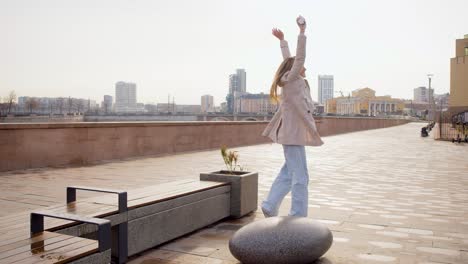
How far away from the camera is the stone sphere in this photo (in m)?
3.81

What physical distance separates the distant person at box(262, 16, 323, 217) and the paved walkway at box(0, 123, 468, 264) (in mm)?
640

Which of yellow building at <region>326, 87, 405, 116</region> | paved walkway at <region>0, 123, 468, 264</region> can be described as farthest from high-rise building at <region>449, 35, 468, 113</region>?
yellow building at <region>326, 87, 405, 116</region>

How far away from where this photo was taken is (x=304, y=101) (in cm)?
494

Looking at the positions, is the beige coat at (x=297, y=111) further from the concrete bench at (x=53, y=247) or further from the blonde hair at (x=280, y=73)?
the concrete bench at (x=53, y=247)

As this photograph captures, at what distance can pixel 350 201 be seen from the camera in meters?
7.28

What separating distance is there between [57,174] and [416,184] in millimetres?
7053

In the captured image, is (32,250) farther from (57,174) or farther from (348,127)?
(348,127)

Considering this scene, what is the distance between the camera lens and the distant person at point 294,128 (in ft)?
16.0

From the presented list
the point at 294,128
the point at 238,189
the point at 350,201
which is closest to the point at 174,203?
the point at 238,189

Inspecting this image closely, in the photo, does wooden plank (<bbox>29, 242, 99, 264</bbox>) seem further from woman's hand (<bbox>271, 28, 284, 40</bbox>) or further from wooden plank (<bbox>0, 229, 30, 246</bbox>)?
woman's hand (<bbox>271, 28, 284, 40</bbox>)

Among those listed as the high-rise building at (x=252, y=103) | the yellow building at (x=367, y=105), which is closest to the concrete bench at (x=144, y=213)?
the yellow building at (x=367, y=105)

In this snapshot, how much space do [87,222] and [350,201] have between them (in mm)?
4968

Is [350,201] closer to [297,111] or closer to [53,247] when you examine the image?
[297,111]

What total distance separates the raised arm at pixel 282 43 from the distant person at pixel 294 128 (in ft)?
0.46
